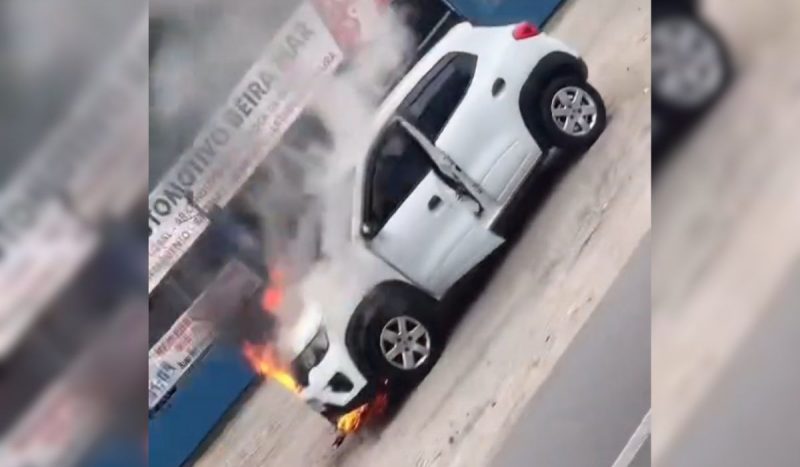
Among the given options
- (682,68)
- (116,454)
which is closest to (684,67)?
(682,68)

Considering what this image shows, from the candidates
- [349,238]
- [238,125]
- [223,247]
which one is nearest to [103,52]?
[238,125]

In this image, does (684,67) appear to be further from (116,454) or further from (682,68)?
(116,454)

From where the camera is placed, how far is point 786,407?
4.83 ft

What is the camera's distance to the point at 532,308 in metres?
1.51

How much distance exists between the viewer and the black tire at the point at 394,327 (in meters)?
1.49

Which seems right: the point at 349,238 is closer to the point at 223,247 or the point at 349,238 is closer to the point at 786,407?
the point at 223,247

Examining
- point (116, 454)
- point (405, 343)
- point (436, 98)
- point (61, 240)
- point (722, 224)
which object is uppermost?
point (722, 224)

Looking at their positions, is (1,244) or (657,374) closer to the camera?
(1,244)

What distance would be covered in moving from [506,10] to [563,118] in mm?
192

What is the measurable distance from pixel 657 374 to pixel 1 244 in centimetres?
98

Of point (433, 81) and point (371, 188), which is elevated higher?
point (433, 81)

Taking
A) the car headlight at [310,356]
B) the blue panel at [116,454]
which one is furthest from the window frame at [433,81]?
the blue panel at [116,454]

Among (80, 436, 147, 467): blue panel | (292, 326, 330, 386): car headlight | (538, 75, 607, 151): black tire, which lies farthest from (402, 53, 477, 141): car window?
(80, 436, 147, 467): blue panel

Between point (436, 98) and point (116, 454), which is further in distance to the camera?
point (436, 98)
